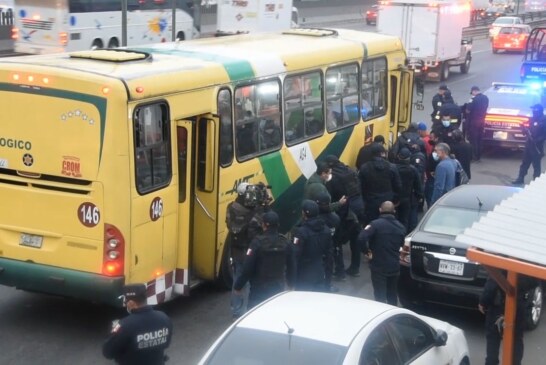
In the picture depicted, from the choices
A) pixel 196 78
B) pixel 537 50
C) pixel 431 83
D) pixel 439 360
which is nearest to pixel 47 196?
pixel 196 78

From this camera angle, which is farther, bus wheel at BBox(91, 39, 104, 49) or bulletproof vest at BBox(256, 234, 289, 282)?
bus wheel at BBox(91, 39, 104, 49)

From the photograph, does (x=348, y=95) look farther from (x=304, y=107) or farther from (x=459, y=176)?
(x=459, y=176)

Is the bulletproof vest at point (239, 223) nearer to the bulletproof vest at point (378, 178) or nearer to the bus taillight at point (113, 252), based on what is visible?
the bus taillight at point (113, 252)

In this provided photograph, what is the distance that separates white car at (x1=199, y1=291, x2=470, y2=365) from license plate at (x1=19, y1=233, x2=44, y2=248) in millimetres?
3359

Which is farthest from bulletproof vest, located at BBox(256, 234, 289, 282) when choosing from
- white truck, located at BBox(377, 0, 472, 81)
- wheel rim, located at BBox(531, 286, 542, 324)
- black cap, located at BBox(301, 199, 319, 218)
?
white truck, located at BBox(377, 0, 472, 81)

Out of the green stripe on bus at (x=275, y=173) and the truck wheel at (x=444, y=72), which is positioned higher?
the green stripe on bus at (x=275, y=173)

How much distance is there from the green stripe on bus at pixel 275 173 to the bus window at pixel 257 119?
0.12 m

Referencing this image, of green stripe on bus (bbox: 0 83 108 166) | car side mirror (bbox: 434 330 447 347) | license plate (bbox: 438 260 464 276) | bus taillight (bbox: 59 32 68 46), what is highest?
green stripe on bus (bbox: 0 83 108 166)

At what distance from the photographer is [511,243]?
6883 millimetres

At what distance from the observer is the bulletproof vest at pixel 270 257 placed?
30.8 feet

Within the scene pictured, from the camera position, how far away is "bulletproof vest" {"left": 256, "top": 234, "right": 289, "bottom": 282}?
9.39 metres

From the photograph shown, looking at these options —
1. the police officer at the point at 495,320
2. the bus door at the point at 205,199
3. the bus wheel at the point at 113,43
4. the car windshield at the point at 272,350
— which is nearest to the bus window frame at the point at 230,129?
the bus door at the point at 205,199

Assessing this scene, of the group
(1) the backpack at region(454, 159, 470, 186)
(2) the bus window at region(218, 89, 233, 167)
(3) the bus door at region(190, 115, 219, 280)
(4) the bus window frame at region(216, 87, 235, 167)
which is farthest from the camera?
(1) the backpack at region(454, 159, 470, 186)

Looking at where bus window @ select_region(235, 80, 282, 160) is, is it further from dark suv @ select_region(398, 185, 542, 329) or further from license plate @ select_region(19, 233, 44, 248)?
license plate @ select_region(19, 233, 44, 248)
